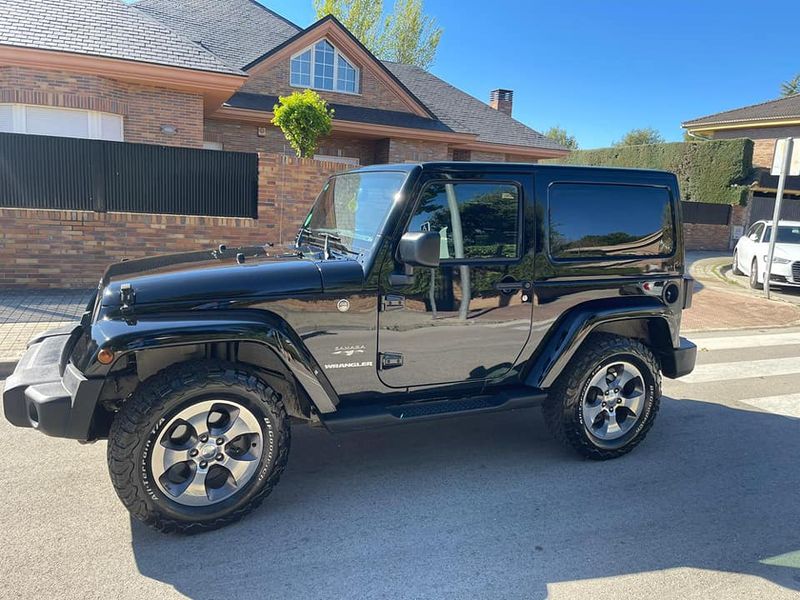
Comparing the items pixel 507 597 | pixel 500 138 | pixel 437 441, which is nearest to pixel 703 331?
pixel 437 441

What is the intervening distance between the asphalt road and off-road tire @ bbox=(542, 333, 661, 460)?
0.14 m

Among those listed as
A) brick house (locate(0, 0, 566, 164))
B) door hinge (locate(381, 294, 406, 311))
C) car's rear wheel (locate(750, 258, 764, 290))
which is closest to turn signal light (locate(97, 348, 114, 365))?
door hinge (locate(381, 294, 406, 311))

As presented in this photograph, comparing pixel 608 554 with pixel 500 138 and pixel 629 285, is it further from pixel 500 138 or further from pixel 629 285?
pixel 500 138

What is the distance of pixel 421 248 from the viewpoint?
11.4 ft

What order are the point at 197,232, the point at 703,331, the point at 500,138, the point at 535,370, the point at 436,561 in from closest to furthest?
the point at 436,561 < the point at 535,370 < the point at 703,331 < the point at 197,232 < the point at 500,138

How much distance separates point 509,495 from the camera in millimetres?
3902

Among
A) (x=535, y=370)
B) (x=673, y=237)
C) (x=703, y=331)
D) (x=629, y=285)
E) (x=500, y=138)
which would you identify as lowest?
(x=703, y=331)

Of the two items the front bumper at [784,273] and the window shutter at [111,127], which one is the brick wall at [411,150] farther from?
the front bumper at [784,273]

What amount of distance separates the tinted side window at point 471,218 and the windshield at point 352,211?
0.22 m

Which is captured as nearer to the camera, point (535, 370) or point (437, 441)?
point (535, 370)

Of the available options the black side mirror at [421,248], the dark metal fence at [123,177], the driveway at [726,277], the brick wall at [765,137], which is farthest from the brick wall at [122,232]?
the brick wall at [765,137]

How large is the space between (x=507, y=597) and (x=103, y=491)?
242 cm

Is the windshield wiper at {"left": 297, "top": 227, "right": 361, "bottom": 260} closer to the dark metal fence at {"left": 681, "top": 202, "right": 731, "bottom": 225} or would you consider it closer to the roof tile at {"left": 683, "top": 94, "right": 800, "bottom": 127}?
the dark metal fence at {"left": 681, "top": 202, "right": 731, "bottom": 225}

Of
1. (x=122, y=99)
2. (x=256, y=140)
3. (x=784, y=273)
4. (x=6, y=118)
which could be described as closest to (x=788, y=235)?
(x=784, y=273)
